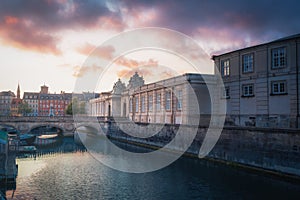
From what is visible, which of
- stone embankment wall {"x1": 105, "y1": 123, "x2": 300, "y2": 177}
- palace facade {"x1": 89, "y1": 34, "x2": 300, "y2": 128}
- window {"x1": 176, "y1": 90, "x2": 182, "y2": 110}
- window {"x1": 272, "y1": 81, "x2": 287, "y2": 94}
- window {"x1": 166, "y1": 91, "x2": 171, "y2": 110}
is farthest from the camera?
window {"x1": 166, "y1": 91, "x2": 171, "y2": 110}

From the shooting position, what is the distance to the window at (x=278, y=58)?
2798cm

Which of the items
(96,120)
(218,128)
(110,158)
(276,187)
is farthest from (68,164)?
(96,120)

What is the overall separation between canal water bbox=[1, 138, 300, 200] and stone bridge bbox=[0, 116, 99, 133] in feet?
79.0

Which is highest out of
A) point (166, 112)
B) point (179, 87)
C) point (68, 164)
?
point (179, 87)

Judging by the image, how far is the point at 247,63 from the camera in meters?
31.6

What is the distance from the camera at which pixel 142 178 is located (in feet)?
77.5

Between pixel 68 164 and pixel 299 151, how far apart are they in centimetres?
2117

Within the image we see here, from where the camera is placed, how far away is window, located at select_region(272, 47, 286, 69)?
2798cm

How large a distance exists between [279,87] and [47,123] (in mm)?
41059

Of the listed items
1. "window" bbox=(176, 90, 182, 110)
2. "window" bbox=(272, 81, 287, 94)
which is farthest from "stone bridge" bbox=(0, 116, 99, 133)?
"window" bbox=(272, 81, 287, 94)

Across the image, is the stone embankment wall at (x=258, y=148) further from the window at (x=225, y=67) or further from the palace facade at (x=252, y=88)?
the window at (x=225, y=67)

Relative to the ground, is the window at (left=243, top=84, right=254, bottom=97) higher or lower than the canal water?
higher

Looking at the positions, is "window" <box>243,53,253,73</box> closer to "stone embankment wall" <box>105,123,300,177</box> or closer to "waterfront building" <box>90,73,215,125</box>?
"waterfront building" <box>90,73,215,125</box>

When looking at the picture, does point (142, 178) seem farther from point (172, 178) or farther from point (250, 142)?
point (250, 142)
